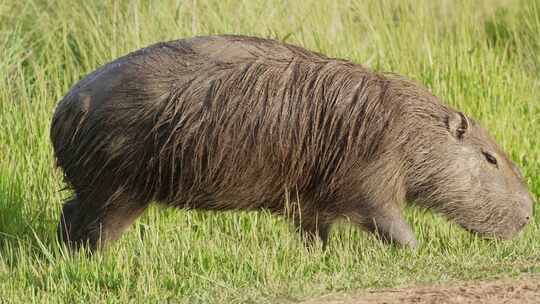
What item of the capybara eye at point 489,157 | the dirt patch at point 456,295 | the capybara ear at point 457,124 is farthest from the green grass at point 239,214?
the capybara ear at point 457,124

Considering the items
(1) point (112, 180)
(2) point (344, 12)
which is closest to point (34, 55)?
(2) point (344, 12)

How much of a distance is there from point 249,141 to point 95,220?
960mm

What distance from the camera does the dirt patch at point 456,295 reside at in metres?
4.28

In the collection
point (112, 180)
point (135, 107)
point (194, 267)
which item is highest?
point (135, 107)

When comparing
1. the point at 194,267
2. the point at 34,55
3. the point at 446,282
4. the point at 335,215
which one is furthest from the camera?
the point at 34,55

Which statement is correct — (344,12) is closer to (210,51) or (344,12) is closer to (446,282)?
(210,51)

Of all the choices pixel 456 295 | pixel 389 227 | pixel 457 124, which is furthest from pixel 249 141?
pixel 456 295

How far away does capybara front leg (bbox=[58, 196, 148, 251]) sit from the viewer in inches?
226

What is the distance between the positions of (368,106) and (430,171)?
1.71 ft

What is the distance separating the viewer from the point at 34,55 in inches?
331

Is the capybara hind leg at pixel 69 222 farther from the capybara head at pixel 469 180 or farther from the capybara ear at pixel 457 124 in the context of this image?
the capybara ear at pixel 457 124

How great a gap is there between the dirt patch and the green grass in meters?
0.23

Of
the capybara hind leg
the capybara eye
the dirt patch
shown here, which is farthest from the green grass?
the capybara eye

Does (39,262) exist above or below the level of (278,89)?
below
